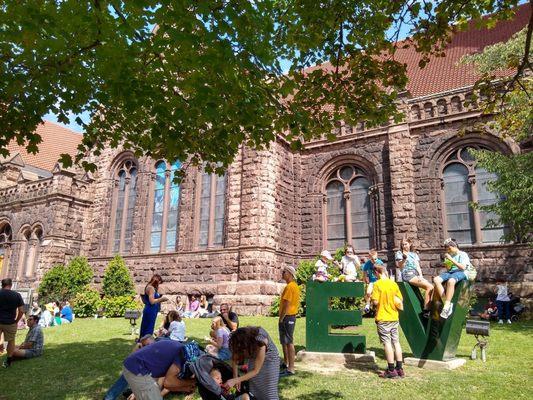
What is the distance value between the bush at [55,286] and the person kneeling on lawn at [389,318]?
17327mm

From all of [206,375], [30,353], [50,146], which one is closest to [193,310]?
[30,353]

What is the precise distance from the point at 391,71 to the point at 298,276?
10772 mm

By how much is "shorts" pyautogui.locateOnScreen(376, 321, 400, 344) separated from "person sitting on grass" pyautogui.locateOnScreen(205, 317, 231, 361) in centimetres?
263

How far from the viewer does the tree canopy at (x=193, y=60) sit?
5496 mm

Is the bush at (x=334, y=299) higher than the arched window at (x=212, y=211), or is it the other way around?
the arched window at (x=212, y=211)

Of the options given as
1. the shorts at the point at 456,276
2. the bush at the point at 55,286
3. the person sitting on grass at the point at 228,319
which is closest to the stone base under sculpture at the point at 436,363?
the shorts at the point at 456,276

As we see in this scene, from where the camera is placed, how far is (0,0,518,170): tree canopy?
550 centimetres

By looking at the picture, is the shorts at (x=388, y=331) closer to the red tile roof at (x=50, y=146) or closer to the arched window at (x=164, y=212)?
the arched window at (x=164, y=212)

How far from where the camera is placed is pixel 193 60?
18.0 ft

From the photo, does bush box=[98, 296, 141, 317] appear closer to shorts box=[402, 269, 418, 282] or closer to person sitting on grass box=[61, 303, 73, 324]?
person sitting on grass box=[61, 303, 73, 324]

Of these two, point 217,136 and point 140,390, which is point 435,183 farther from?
point 140,390

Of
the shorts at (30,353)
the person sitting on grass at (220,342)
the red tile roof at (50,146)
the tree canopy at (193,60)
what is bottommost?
the shorts at (30,353)

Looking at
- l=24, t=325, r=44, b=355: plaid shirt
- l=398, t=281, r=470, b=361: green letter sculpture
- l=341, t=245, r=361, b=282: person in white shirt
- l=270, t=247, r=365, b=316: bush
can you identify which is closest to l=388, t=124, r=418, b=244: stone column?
l=270, t=247, r=365, b=316: bush

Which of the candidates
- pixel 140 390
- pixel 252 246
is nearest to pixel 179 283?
pixel 252 246
